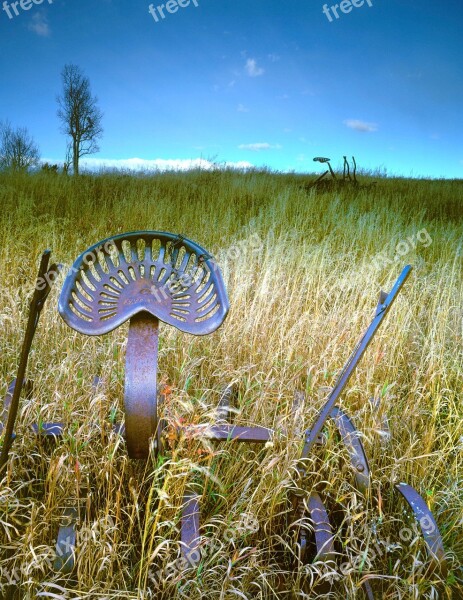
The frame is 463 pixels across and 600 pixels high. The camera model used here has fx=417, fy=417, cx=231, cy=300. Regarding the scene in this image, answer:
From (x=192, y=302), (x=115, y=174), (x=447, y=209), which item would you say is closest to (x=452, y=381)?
(x=192, y=302)

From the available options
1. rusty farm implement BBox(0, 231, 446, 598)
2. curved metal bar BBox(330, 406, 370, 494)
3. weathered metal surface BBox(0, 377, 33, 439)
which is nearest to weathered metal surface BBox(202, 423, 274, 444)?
rusty farm implement BBox(0, 231, 446, 598)

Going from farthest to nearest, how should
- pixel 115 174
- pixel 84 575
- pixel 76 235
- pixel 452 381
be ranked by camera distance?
pixel 115 174 → pixel 76 235 → pixel 452 381 → pixel 84 575

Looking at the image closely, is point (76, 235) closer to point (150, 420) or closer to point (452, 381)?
point (150, 420)

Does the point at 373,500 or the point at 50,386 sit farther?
the point at 50,386

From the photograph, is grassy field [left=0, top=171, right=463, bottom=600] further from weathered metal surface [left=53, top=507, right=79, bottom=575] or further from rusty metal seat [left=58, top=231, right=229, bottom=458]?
rusty metal seat [left=58, top=231, right=229, bottom=458]

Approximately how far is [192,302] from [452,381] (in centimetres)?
212

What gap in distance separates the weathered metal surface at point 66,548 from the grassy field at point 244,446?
0.04 metres

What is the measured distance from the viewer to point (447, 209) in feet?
28.4

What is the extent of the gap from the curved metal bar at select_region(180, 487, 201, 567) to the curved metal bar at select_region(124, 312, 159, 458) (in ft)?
0.96

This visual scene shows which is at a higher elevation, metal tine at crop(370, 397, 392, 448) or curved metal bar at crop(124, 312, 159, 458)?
curved metal bar at crop(124, 312, 159, 458)

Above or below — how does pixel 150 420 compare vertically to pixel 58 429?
above

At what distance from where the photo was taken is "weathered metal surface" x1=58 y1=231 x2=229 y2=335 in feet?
5.27

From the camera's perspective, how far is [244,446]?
216 cm

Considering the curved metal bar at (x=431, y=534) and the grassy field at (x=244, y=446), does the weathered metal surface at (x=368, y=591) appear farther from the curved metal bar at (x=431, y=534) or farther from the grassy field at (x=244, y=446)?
the curved metal bar at (x=431, y=534)
